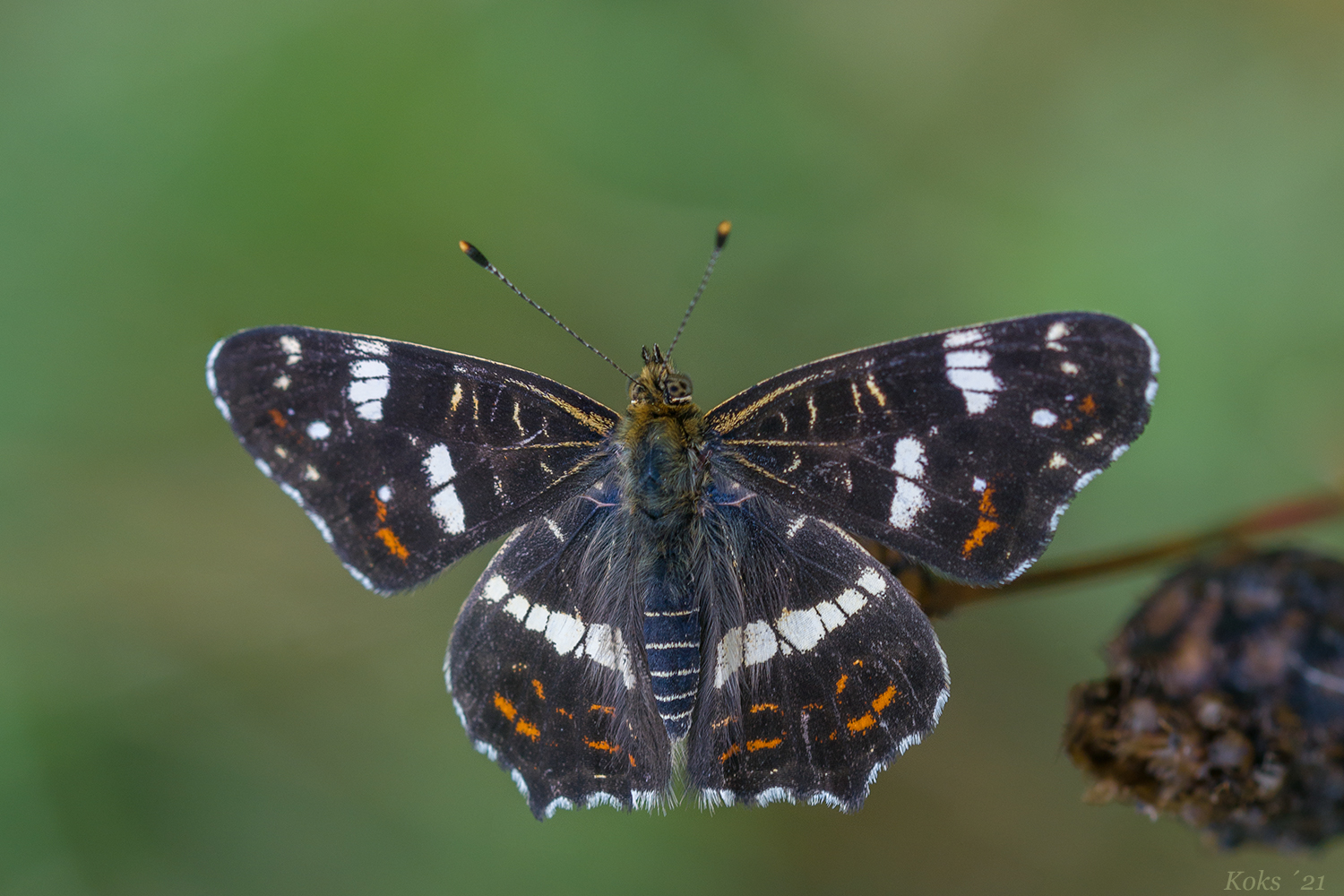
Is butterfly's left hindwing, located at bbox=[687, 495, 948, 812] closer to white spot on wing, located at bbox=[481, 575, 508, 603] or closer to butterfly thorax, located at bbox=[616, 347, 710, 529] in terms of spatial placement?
butterfly thorax, located at bbox=[616, 347, 710, 529]

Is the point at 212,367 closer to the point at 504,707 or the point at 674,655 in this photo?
the point at 504,707

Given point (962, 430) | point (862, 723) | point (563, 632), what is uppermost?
point (962, 430)

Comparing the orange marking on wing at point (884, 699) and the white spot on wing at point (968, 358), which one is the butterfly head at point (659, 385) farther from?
the orange marking on wing at point (884, 699)

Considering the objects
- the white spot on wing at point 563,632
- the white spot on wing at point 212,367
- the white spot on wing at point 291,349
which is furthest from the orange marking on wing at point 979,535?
the white spot on wing at point 212,367

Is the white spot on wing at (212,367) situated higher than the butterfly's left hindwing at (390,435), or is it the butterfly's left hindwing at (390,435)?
the white spot on wing at (212,367)

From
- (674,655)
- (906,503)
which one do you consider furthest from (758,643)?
(906,503)

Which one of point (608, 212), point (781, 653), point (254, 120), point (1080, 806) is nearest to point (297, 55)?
point (254, 120)

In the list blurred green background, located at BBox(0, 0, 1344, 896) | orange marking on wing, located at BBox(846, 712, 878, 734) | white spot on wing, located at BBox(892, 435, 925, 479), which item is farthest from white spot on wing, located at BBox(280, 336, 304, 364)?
blurred green background, located at BBox(0, 0, 1344, 896)
